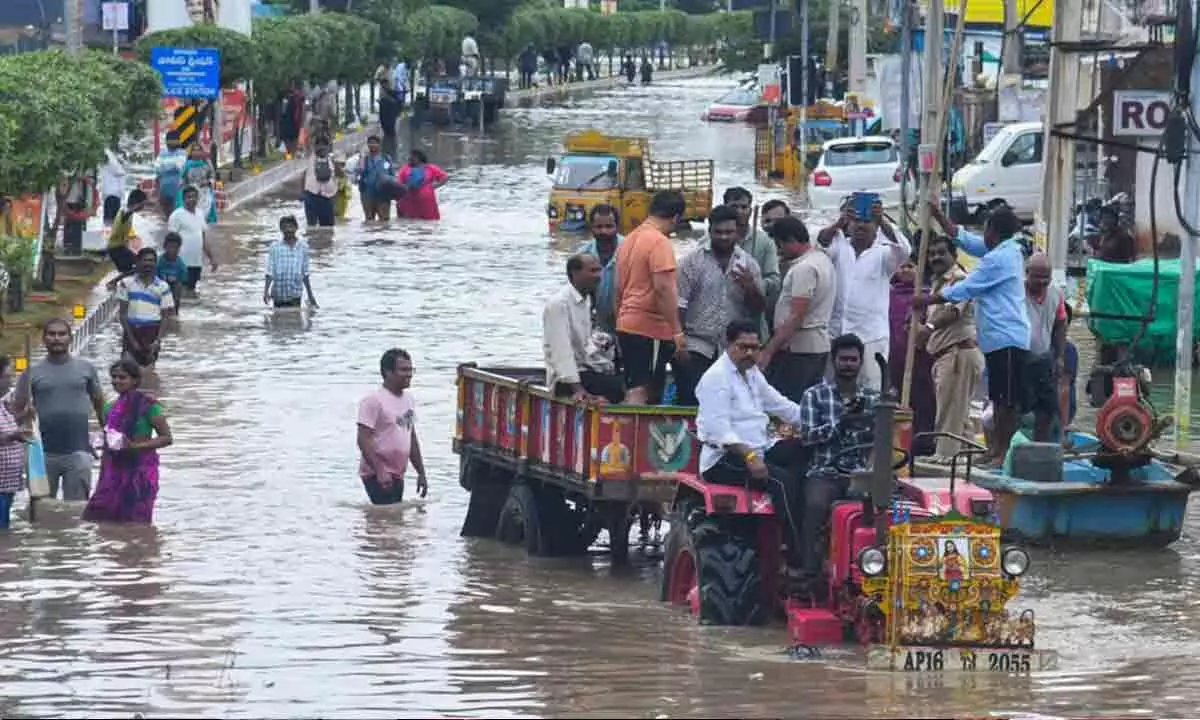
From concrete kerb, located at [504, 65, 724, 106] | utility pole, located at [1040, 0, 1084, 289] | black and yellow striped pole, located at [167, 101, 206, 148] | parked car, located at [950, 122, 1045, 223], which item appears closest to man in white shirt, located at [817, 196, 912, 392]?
utility pole, located at [1040, 0, 1084, 289]

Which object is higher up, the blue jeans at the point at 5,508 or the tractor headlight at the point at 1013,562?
the tractor headlight at the point at 1013,562

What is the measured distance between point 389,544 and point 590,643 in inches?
149

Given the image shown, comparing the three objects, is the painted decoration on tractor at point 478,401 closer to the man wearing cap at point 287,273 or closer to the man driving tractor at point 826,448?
the man driving tractor at point 826,448

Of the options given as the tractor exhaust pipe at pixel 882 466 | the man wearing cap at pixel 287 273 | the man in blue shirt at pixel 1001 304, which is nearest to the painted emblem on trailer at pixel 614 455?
the tractor exhaust pipe at pixel 882 466

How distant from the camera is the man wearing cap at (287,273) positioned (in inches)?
1165

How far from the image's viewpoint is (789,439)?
12875 millimetres

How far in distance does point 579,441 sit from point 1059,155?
14803mm

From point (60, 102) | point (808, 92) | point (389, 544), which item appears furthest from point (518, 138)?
point (389, 544)

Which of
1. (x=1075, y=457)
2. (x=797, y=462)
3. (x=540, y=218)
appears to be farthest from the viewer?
(x=540, y=218)

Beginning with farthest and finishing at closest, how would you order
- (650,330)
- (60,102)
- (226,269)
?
(226,269) < (60,102) < (650,330)

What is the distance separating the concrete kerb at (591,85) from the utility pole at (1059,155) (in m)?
55.0

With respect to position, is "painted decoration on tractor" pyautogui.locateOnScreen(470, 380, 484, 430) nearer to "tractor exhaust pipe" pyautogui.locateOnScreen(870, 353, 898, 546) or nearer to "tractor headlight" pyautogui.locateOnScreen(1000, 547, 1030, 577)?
"tractor exhaust pipe" pyautogui.locateOnScreen(870, 353, 898, 546)

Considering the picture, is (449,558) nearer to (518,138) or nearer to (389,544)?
(389,544)

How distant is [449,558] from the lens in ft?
52.6
